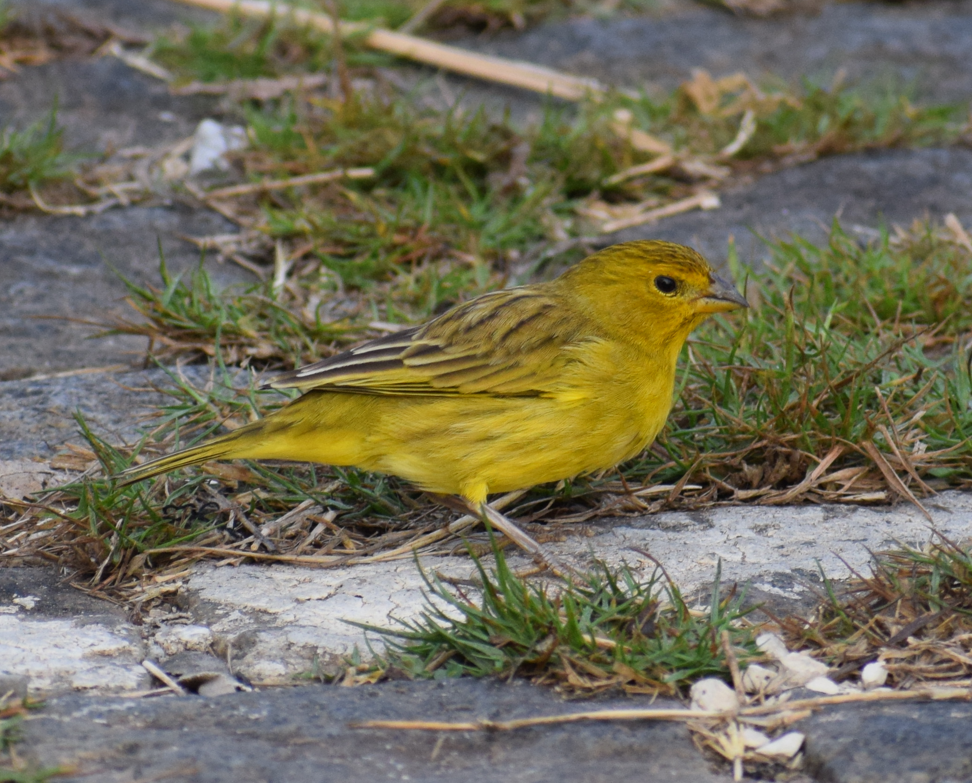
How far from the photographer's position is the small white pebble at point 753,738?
2.65 meters

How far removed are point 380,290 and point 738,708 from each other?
321 centimetres

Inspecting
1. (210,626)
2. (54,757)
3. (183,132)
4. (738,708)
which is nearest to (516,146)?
(183,132)

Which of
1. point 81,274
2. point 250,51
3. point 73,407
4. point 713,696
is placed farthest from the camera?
point 250,51

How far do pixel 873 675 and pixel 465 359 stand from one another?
1.71 meters

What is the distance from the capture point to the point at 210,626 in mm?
3328

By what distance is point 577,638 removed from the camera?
9.61ft

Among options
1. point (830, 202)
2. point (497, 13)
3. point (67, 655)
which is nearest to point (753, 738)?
point (67, 655)

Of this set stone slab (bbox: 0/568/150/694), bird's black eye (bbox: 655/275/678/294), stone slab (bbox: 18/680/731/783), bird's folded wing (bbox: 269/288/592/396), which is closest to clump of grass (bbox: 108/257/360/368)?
bird's folded wing (bbox: 269/288/592/396)

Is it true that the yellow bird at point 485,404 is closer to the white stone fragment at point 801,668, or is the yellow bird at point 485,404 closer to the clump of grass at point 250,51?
the white stone fragment at point 801,668

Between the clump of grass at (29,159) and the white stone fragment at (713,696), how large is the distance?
4.59 m

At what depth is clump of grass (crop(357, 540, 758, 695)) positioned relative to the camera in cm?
290

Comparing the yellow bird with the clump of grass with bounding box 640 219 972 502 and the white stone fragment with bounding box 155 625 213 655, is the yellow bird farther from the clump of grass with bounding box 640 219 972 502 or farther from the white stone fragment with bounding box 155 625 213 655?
the white stone fragment with bounding box 155 625 213 655

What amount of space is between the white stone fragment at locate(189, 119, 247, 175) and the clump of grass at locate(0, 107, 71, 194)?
0.69 metres

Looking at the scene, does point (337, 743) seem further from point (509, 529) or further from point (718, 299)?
point (718, 299)
